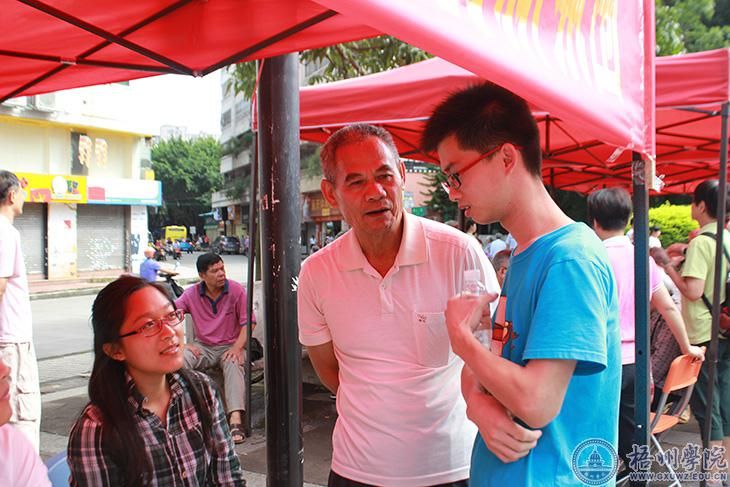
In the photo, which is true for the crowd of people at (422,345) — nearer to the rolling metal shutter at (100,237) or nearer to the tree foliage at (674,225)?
the tree foliage at (674,225)

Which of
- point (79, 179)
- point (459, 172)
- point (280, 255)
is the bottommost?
point (280, 255)

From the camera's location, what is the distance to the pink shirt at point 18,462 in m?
1.53

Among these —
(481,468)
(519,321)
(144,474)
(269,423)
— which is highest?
(519,321)

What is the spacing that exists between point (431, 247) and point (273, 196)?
1.19m

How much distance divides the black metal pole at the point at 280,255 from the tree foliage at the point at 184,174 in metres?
47.6

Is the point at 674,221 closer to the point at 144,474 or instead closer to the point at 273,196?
the point at 273,196

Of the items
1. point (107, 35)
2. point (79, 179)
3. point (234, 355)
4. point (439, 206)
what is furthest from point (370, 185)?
point (439, 206)

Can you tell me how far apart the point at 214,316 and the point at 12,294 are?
1.90m

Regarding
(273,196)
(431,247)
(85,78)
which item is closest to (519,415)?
(431,247)

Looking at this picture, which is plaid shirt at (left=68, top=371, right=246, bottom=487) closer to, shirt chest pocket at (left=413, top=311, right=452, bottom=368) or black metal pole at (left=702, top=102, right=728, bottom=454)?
shirt chest pocket at (left=413, top=311, right=452, bottom=368)

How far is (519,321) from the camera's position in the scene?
49.4 inches

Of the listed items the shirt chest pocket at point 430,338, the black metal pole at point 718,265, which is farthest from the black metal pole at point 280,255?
the black metal pole at point 718,265

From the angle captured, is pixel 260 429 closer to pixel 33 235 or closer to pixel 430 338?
pixel 430 338

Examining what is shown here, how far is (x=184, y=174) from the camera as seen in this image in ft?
159
